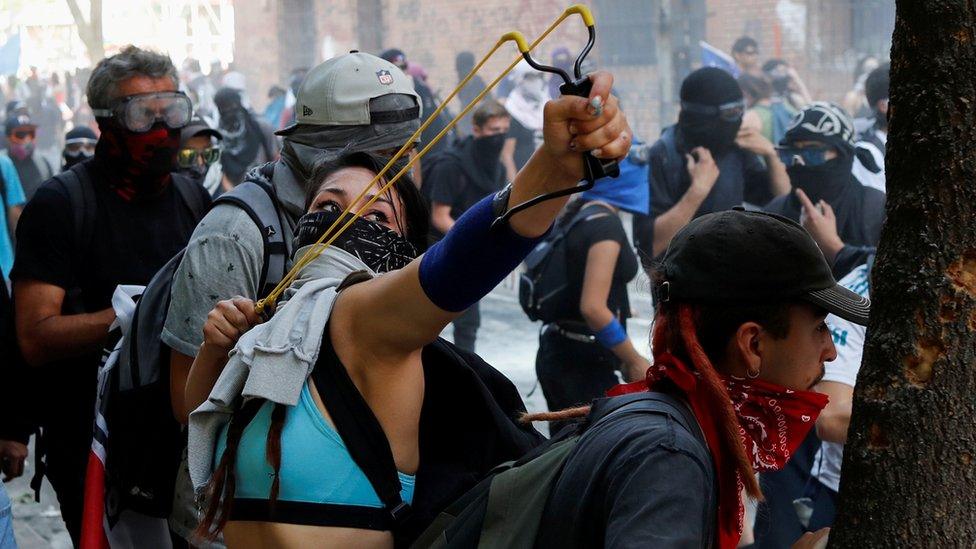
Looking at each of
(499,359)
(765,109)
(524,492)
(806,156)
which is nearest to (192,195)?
(524,492)

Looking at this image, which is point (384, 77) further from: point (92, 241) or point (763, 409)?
point (763, 409)

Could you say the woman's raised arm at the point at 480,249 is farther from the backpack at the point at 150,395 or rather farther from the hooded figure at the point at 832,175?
the hooded figure at the point at 832,175

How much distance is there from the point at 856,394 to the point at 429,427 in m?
0.79

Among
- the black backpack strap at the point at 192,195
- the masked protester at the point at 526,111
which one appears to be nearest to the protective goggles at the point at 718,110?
the black backpack strap at the point at 192,195

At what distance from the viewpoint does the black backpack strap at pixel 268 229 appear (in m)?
2.91

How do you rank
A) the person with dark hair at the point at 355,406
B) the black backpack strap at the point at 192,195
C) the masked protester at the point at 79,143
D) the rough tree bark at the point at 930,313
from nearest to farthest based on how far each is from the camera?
the rough tree bark at the point at 930,313 → the person with dark hair at the point at 355,406 → the black backpack strap at the point at 192,195 → the masked protester at the point at 79,143

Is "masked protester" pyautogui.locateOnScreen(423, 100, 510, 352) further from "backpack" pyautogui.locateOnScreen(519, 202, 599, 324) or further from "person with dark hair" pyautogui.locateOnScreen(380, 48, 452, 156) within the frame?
"backpack" pyautogui.locateOnScreen(519, 202, 599, 324)

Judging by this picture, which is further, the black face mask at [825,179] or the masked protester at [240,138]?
the masked protester at [240,138]

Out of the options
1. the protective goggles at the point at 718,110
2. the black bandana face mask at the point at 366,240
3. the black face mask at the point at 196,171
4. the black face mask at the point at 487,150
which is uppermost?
the black bandana face mask at the point at 366,240

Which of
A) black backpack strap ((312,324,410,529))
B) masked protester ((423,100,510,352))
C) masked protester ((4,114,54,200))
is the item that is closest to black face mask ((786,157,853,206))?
masked protester ((423,100,510,352))

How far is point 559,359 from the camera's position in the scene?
219 inches

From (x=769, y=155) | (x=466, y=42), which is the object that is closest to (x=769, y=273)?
(x=769, y=155)

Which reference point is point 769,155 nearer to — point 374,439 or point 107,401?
point 107,401

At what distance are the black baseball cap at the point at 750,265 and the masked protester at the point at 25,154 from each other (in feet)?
35.8
